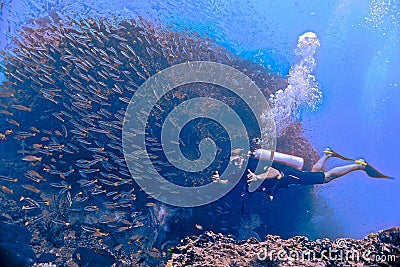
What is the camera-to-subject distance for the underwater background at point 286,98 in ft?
Result: 25.7

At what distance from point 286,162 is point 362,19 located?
70.0ft

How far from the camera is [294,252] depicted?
13.2 ft

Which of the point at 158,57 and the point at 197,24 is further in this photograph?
the point at 197,24

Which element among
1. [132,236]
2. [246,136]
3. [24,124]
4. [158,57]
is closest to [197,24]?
[158,57]

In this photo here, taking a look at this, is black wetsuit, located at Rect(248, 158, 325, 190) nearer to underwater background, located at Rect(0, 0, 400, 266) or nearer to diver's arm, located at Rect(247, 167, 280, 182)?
diver's arm, located at Rect(247, 167, 280, 182)

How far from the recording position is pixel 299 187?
10.3 m

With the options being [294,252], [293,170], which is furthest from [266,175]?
[294,252]

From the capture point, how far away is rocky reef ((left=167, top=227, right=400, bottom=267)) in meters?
3.38

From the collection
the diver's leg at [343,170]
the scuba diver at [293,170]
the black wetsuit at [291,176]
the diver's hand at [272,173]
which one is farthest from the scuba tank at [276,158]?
the diver's leg at [343,170]

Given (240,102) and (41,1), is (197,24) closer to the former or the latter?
(41,1)

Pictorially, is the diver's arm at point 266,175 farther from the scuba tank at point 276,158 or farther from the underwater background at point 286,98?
the underwater background at point 286,98

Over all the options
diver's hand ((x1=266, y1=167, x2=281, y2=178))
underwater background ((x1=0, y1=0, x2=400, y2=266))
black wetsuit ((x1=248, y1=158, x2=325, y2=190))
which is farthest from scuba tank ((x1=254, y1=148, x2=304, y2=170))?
underwater background ((x1=0, y1=0, x2=400, y2=266))

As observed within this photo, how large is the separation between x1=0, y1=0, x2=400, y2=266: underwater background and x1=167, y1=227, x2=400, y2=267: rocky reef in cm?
294

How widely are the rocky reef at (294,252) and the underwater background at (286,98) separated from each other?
294cm
